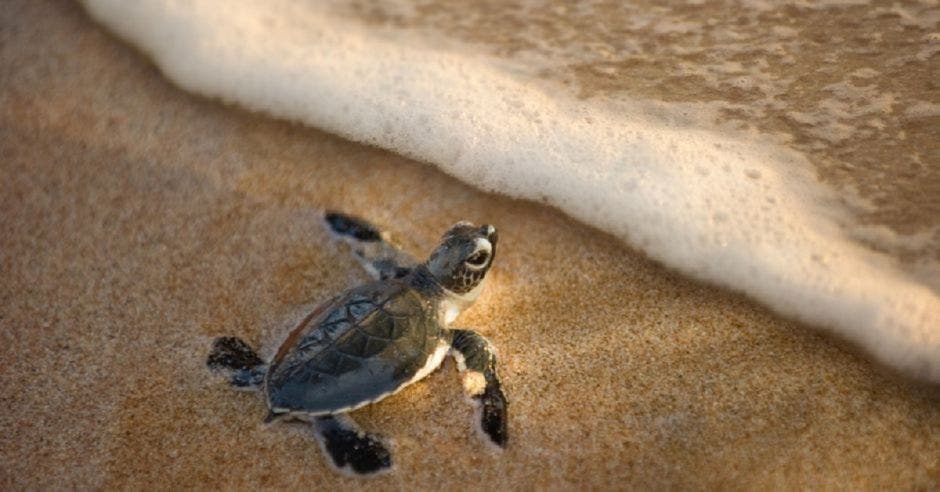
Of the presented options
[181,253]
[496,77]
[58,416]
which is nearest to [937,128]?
[496,77]

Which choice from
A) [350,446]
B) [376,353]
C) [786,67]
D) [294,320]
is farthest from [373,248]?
[786,67]

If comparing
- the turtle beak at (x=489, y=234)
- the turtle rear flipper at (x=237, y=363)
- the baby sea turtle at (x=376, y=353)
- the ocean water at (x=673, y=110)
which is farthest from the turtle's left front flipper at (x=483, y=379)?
the ocean water at (x=673, y=110)

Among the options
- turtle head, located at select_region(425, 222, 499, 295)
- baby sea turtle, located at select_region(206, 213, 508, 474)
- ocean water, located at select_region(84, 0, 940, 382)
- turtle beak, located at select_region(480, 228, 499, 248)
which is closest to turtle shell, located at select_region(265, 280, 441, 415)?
baby sea turtle, located at select_region(206, 213, 508, 474)

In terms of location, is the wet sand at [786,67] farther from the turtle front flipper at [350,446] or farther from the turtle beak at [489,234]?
the turtle front flipper at [350,446]

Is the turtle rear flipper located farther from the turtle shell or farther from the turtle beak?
the turtle beak

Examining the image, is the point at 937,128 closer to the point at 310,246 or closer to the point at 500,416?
the point at 500,416

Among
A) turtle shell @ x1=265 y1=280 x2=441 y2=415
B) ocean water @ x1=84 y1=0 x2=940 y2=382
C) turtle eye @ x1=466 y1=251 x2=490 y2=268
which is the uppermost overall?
ocean water @ x1=84 y1=0 x2=940 y2=382
